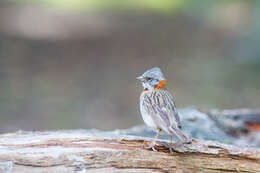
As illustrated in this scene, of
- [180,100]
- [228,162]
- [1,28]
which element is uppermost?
[1,28]

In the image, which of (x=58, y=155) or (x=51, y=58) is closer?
(x=58, y=155)

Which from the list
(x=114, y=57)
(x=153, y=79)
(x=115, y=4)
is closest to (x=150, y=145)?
(x=153, y=79)

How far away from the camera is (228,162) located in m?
5.36

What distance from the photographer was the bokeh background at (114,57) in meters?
13.2

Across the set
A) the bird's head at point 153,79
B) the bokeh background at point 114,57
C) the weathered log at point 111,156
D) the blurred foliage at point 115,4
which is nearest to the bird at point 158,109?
the bird's head at point 153,79

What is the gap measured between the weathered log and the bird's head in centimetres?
94

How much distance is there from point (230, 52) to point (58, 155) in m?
15.2

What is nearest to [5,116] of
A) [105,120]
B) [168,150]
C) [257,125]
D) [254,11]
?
[105,120]

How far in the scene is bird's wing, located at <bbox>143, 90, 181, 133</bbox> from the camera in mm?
5250

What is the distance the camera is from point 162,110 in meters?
5.49

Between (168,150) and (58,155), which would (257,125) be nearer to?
(168,150)

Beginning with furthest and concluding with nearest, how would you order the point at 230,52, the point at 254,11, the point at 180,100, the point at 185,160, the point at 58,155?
the point at 254,11
the point at 230,52
the point at 180,100
the point at 185,160
the point at 58,155

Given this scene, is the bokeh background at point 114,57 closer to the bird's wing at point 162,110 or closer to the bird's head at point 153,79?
the bird's head at point 153,79

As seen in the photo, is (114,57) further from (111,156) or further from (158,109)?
(111,156)
